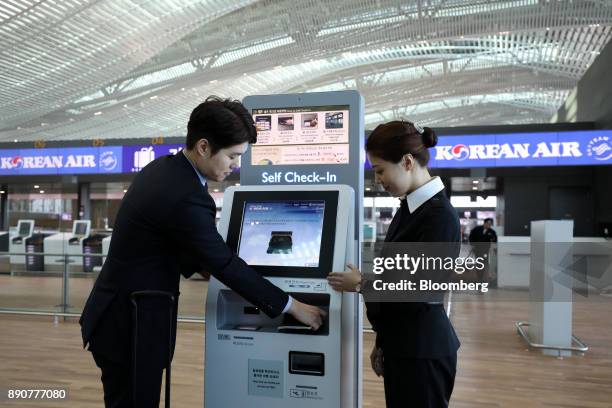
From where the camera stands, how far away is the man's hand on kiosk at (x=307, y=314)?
169cm

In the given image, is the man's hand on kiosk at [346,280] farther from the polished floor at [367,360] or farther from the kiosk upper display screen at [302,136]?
the polished floor at [367,360]

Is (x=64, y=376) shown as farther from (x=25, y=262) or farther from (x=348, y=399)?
(x=25, y=262)

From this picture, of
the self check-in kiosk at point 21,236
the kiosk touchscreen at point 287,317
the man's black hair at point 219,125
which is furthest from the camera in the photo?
the self check-in kiosk at point 21,236

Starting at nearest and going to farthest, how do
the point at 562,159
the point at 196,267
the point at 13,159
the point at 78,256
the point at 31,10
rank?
the point at 196,267 → the point at 78,256 → the point at 562,159 → the point at 31,10 → the point at 13,159

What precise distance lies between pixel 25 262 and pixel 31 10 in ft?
14.6

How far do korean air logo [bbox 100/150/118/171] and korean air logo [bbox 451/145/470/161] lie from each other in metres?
5.66

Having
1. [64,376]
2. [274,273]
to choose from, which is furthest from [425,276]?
[64,376]

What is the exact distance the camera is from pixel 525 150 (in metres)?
8.00

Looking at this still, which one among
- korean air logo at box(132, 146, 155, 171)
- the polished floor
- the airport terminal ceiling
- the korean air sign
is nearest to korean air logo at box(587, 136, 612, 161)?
the korean air sign

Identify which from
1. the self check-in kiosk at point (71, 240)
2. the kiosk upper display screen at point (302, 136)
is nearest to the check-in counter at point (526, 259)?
the kiosk upper display screen at point (302, 136)

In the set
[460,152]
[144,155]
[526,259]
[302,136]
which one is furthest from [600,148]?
[144,155]

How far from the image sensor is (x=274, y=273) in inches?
71.1

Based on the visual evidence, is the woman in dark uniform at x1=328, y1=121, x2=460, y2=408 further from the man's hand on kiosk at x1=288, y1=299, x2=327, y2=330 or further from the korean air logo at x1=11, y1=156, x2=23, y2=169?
the korean air logo at x1=11, y1=156, x2=23, y2=169

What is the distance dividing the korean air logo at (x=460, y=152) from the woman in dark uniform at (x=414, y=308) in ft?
22.8
